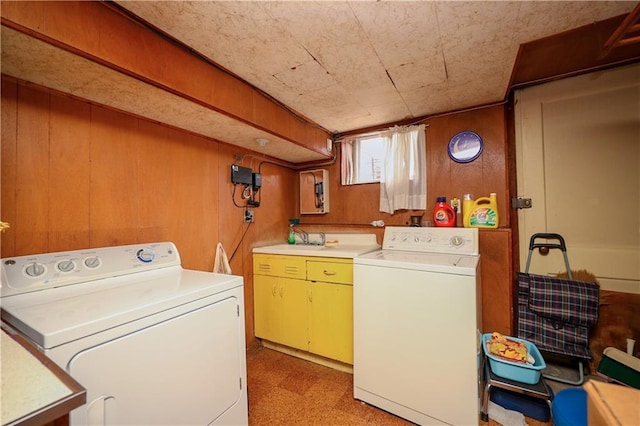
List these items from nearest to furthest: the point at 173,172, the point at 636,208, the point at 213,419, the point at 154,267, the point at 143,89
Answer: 1. the point at 213,419
2. the point at 143,89
3. the point at 154,267
4. the point at 636,208
5. the point at 173,172

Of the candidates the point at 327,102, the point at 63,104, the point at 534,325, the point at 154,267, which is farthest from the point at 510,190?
the point at 63,104

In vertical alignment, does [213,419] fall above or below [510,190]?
below

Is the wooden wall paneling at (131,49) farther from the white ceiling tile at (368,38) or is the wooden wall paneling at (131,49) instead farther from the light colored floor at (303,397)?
the light colored floor at (303,397)

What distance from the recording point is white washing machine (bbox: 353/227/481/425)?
1.37 m

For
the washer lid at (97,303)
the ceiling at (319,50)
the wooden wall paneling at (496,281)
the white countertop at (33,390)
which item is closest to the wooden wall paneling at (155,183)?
the ceiling at (319,50)

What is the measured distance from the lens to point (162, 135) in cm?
172

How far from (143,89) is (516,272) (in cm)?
271

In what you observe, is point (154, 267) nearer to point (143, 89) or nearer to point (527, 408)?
point (143, 89)

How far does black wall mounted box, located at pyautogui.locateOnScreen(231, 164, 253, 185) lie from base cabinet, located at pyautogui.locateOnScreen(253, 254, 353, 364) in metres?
0.69

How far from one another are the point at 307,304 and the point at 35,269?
1.60 metres

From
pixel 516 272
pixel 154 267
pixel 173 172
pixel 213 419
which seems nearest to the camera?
pixel 213 419

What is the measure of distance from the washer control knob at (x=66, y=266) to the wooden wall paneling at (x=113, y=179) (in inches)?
8.5

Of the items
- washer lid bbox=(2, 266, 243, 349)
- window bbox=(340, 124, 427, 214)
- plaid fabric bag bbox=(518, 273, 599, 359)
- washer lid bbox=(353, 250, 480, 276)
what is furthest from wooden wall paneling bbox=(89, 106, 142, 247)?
plaid fabric bag bbox=(518, 273, 599, 359)

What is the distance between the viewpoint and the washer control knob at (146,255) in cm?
142
